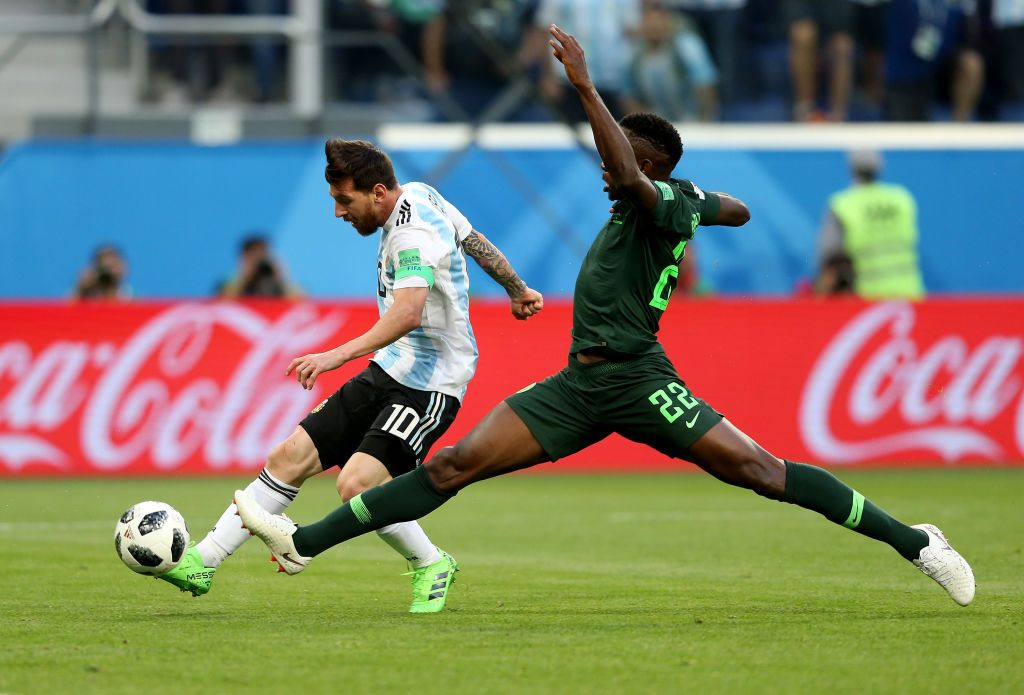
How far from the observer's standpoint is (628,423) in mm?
7086

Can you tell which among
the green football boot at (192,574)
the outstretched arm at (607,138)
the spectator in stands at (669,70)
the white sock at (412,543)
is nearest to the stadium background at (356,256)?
the spectator in stands at (669,70)

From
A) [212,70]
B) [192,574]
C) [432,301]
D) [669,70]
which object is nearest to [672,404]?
[432,301]

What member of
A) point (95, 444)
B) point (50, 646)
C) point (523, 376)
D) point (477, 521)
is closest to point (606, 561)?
point (477, 521)

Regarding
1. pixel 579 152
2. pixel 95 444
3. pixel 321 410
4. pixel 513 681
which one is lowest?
pixel 95 444

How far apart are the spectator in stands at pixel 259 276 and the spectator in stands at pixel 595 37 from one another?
4145 millimetres

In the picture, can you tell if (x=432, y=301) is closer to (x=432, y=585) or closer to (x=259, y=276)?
(x=432, y=585)

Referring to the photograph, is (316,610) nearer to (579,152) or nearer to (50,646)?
(50,646)

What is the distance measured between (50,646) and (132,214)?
12.5 meters

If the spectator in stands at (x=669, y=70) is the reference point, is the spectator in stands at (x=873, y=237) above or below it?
below

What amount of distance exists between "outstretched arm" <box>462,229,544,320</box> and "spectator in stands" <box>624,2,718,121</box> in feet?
36.3

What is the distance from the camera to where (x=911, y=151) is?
18.7 metres

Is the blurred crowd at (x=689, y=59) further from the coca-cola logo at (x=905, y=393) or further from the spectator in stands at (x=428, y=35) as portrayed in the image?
the coca-cola logo at (x=905, y=393)

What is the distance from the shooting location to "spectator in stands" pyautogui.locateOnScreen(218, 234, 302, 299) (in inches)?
639

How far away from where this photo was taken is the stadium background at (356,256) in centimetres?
1469
